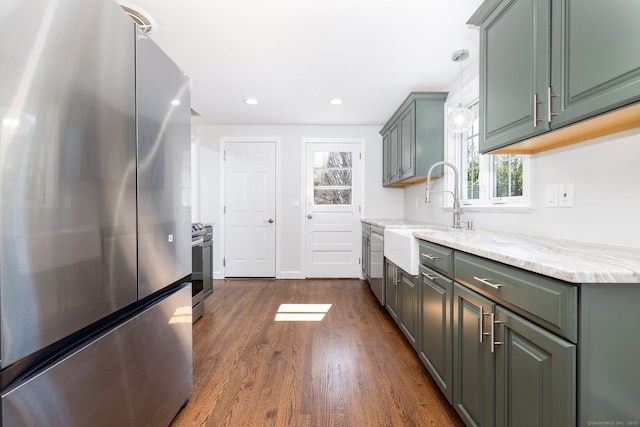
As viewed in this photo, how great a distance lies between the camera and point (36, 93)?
722mm

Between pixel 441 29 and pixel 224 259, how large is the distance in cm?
386

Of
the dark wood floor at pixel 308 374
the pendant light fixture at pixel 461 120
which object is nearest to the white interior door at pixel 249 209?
the dark wood floor at pixel 308 374

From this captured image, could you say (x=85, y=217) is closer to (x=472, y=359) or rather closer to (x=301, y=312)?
(x=472, y=359)

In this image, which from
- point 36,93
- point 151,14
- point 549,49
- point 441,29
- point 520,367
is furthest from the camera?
point 441,29

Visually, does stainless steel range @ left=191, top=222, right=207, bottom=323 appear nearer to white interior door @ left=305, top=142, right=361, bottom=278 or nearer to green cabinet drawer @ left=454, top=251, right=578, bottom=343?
white interior door @ left=305, top=142, right=361, bottom=278

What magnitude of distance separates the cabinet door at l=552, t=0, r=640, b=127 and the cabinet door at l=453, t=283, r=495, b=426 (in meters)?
0.82

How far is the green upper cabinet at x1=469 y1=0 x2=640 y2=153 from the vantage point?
3.13 feet

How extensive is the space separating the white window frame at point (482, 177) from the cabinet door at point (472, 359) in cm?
93

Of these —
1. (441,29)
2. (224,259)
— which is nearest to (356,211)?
(224,259)

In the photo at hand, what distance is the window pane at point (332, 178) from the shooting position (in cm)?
444

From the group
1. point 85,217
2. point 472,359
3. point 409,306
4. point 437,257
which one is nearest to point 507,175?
point 437,257

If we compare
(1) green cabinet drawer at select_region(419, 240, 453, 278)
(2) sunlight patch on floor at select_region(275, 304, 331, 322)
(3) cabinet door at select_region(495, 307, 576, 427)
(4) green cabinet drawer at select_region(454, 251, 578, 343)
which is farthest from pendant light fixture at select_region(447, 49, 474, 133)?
(2) sunlight patch on floor at select_region(275, 304, 331, 322)

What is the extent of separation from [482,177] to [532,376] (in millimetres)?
1832

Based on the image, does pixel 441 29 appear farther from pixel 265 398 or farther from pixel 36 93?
pixel 265 398
